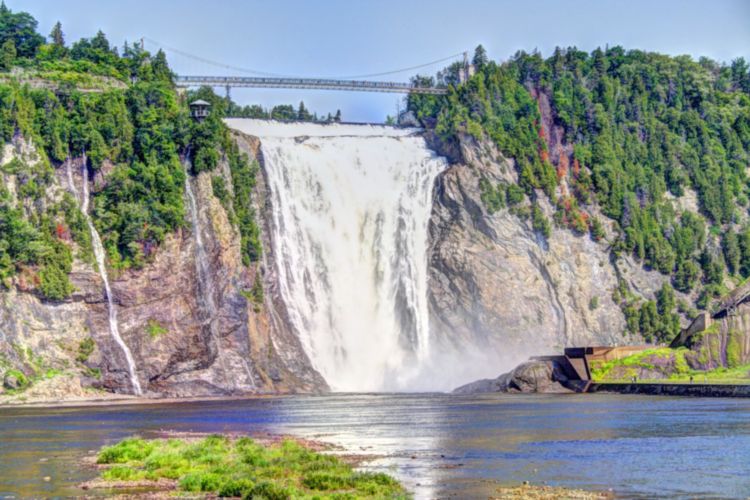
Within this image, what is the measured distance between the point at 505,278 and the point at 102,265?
49585 mm

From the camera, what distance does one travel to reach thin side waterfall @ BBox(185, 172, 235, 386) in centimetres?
12519

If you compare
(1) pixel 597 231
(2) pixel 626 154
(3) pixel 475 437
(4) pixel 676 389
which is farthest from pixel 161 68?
(3) pixel 475 437

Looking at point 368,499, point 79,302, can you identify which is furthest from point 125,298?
point 368,499

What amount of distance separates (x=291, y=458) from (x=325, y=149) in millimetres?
103130

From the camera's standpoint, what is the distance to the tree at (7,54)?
5512 inches

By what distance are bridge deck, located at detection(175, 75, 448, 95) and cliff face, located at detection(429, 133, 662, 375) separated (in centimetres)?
2284

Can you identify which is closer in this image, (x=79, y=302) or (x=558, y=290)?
(x=79, y=302)

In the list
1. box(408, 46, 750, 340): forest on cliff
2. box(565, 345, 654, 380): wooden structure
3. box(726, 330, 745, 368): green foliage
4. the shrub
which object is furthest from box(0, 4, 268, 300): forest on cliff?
box(726, 330, 745, 368): green foliage

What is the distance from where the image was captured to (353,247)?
150 meters

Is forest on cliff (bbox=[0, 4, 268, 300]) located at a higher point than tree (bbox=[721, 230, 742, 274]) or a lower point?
higher

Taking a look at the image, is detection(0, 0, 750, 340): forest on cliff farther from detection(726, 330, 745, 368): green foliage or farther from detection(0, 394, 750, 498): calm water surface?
detection(726, 330, 745, 368): green foliage

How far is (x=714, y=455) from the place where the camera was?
181 feet

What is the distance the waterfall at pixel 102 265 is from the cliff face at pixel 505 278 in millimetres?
41594

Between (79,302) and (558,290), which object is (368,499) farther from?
(558,290)
